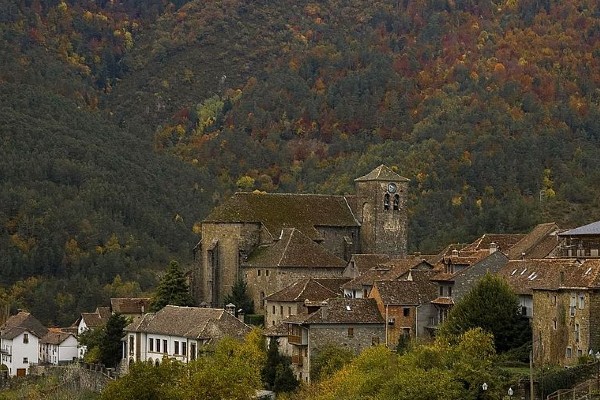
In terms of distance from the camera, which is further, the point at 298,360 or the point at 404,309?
the point at 404,309

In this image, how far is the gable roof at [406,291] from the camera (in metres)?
91.0

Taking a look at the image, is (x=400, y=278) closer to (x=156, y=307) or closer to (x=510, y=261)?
(x=510, y=261)

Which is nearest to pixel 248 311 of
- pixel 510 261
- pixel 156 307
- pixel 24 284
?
pixel 156 307

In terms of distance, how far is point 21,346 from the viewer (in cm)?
13088

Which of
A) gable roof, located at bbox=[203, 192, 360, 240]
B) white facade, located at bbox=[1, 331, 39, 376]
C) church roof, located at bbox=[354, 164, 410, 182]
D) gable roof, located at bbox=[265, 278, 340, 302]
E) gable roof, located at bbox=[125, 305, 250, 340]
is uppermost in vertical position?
church roof, located at bbox=[354, 164, 410, 182]

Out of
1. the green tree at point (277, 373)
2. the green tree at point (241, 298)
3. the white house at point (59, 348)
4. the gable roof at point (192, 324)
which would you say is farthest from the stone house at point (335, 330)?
the white house at point (59, 348)

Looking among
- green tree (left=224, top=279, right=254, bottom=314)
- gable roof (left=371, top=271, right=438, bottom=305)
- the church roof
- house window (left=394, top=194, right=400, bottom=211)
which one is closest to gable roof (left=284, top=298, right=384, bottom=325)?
gable roof (left=371, top=271, right=438, bottom=305)

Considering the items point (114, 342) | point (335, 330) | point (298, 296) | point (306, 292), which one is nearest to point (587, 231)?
point (335, 330)

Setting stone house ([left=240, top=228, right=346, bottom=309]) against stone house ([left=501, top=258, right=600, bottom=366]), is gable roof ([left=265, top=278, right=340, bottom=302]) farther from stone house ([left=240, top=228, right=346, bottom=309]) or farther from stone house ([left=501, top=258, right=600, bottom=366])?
stone house ([left=501, top=258, right=600, bottom=366])

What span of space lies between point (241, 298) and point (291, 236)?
5.66 metres

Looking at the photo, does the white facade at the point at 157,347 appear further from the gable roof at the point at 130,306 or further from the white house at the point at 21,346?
the white house at the point at 21,346

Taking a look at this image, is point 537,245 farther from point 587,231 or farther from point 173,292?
point 173,292

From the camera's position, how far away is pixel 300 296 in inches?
3927

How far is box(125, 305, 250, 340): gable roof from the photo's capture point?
9762 centimetres
